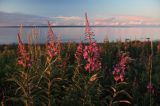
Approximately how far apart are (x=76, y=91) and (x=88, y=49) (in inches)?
41.8

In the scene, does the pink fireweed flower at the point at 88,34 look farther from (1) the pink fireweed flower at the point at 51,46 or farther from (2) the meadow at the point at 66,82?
(1) the pink fireweed flower at the point at 51,46

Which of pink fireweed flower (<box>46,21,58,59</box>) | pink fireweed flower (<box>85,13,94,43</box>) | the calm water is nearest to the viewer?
pink fireweed flower (<box>85,13,94,43</box>)

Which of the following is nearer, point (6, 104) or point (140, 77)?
point (6, 104)

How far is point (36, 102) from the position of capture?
23.4 ft

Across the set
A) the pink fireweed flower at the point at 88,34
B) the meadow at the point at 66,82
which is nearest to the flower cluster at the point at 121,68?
the meadow at the point at 66,82

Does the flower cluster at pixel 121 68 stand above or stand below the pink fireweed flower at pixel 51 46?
below

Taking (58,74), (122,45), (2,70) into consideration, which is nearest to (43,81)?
(58,74)

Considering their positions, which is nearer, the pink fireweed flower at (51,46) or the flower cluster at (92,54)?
the flower cluster at (92,54)

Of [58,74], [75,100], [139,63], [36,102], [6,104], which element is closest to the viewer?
[36,102]

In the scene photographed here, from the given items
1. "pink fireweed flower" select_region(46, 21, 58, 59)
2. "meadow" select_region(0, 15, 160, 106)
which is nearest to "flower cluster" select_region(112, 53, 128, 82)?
"meadow" select_region(0, 15, 160, 106)

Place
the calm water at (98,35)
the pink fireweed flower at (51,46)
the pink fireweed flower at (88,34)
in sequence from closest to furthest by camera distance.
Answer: the pink fireweed flower at (88,34) < the pink fireweed flower at (51,46) < the calm water at (98,35)

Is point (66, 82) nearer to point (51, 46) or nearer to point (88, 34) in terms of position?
point (51, 46)

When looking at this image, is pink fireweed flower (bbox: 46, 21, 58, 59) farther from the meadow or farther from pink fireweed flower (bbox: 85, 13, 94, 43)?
pink fireweed flower (bbox: 85, 13, 94, 43)

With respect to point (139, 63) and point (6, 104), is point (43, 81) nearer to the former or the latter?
point (6, 104)
